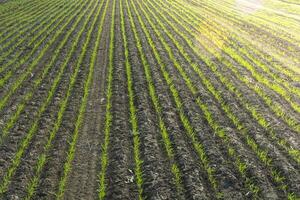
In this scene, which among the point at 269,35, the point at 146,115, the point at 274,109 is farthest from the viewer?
the point at 269,35

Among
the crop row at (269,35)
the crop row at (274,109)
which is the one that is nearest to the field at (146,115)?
the crop row at (274,109)

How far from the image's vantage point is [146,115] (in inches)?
461

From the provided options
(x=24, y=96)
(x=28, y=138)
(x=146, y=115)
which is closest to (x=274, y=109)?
(x=146, y=115)

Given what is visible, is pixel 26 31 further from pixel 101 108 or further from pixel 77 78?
pixel 101 108

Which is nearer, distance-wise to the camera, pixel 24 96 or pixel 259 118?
pixel 259 118

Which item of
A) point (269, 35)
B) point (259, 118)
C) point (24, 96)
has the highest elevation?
point (24, 96)

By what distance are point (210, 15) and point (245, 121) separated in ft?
83.8

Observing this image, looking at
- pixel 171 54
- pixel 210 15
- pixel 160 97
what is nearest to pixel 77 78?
pixel 160 97

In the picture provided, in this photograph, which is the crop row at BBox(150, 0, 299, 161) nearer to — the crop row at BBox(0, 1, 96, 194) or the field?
the field

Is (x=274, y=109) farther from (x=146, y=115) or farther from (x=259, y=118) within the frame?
(x=146, y=115)

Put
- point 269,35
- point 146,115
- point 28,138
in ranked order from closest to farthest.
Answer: point 28,138, point 146,115, point 269,35

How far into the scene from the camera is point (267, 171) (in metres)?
8.98

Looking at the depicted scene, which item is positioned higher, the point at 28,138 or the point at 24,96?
the point at 24,96

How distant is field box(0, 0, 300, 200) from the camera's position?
834cm
